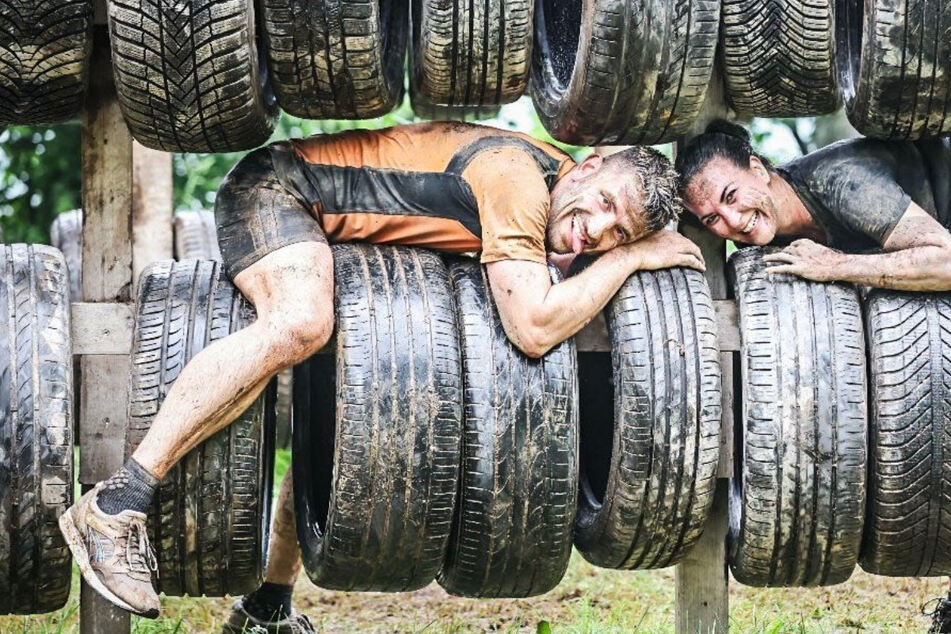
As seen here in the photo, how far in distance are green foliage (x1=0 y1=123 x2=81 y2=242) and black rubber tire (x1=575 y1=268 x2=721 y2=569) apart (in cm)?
A: 671

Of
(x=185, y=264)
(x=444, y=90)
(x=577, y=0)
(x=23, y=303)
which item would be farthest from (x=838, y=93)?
(x=23, y=303)

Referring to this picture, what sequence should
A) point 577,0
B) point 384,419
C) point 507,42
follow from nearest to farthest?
point 384,419 → point 507,42 → point 577,0

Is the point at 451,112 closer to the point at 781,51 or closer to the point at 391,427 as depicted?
the point at 781,51

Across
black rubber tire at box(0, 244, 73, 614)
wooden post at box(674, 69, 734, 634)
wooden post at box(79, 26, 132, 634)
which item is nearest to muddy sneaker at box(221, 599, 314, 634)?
wooden post at box(79, 26, 132, 634)

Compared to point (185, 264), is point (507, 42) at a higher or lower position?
higher

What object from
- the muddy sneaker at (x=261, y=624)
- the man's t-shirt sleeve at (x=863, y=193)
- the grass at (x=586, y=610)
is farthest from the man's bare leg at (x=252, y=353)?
the man's t-shirt sleeve at (x=863, y=193)

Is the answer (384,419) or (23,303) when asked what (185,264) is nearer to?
(23,303)

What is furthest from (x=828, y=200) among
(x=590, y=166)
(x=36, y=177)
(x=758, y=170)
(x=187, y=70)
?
(x=36, y=177)

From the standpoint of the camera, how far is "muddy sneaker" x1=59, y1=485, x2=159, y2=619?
3385 mm

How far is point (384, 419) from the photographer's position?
355 cm

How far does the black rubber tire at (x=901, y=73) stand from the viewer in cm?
368

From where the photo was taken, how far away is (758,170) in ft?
13.6

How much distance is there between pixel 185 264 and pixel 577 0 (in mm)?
1582

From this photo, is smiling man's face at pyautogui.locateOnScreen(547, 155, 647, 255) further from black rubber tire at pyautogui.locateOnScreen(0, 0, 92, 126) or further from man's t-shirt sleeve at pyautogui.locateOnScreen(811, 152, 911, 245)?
black rubber tire at pyautogui.locateOnScreen(0, 0, 92, 126)
